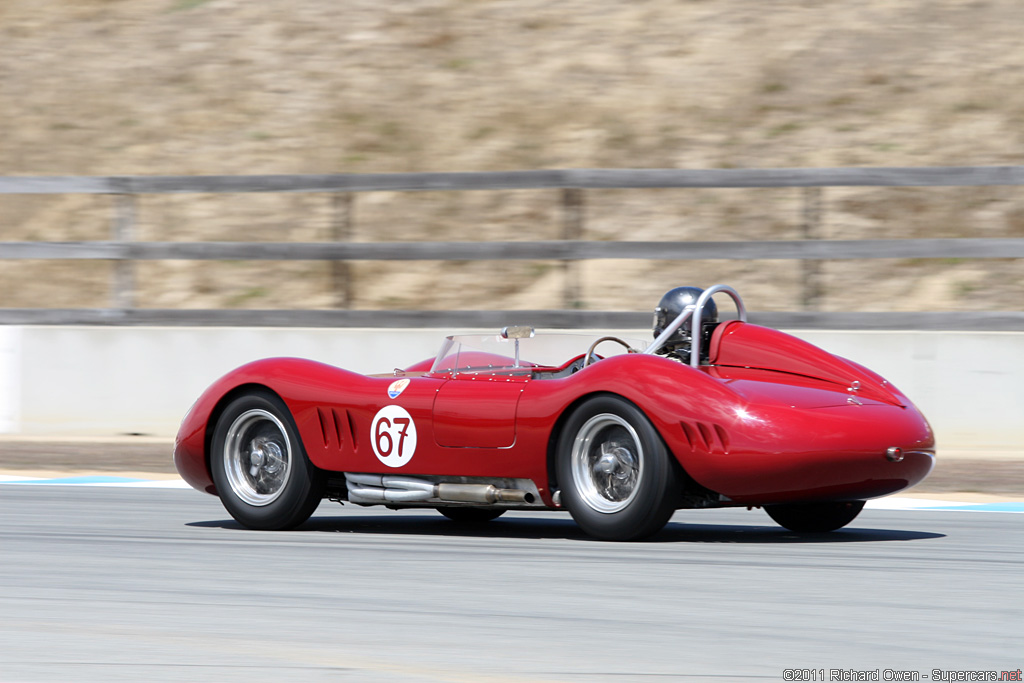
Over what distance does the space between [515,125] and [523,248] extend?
661 cm

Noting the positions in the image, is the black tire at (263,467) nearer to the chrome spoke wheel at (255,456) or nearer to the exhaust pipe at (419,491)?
the chrome spoke wheel at (255,456)

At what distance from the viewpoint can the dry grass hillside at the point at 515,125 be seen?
50.0ft

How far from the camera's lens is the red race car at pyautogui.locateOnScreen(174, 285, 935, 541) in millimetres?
5953

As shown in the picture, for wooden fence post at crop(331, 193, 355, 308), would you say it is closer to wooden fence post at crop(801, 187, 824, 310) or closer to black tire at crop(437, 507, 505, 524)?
wooden fence post at crop(801, 187, 824, 310)

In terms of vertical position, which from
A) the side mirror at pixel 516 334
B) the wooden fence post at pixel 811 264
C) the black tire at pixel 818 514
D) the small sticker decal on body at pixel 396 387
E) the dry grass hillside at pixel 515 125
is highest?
the dry grass hillside at pixel 515 125

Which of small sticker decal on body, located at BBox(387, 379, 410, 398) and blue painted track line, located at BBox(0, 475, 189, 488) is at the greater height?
small sticker decal on body, located at BBox(387, 379, 410, 398)

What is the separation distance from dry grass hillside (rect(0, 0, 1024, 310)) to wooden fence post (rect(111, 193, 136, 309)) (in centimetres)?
314

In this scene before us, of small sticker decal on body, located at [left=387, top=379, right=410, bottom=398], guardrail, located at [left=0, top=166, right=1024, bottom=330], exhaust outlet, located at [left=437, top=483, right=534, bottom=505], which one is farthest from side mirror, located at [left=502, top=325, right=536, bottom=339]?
guardrail, located at [left=0, top=166, right=1024, bottom=330]

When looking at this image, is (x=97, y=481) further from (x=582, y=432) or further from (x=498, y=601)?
(x=498, y=601)

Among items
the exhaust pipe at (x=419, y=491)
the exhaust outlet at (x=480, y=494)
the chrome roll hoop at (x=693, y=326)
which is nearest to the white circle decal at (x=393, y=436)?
the exhaust pipe at (x=419, y=491)

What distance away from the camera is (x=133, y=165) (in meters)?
18.9

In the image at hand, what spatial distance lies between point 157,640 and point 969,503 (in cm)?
523

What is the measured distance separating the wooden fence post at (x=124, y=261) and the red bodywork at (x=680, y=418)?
5608mm

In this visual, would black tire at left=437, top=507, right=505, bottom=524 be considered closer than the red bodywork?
No
